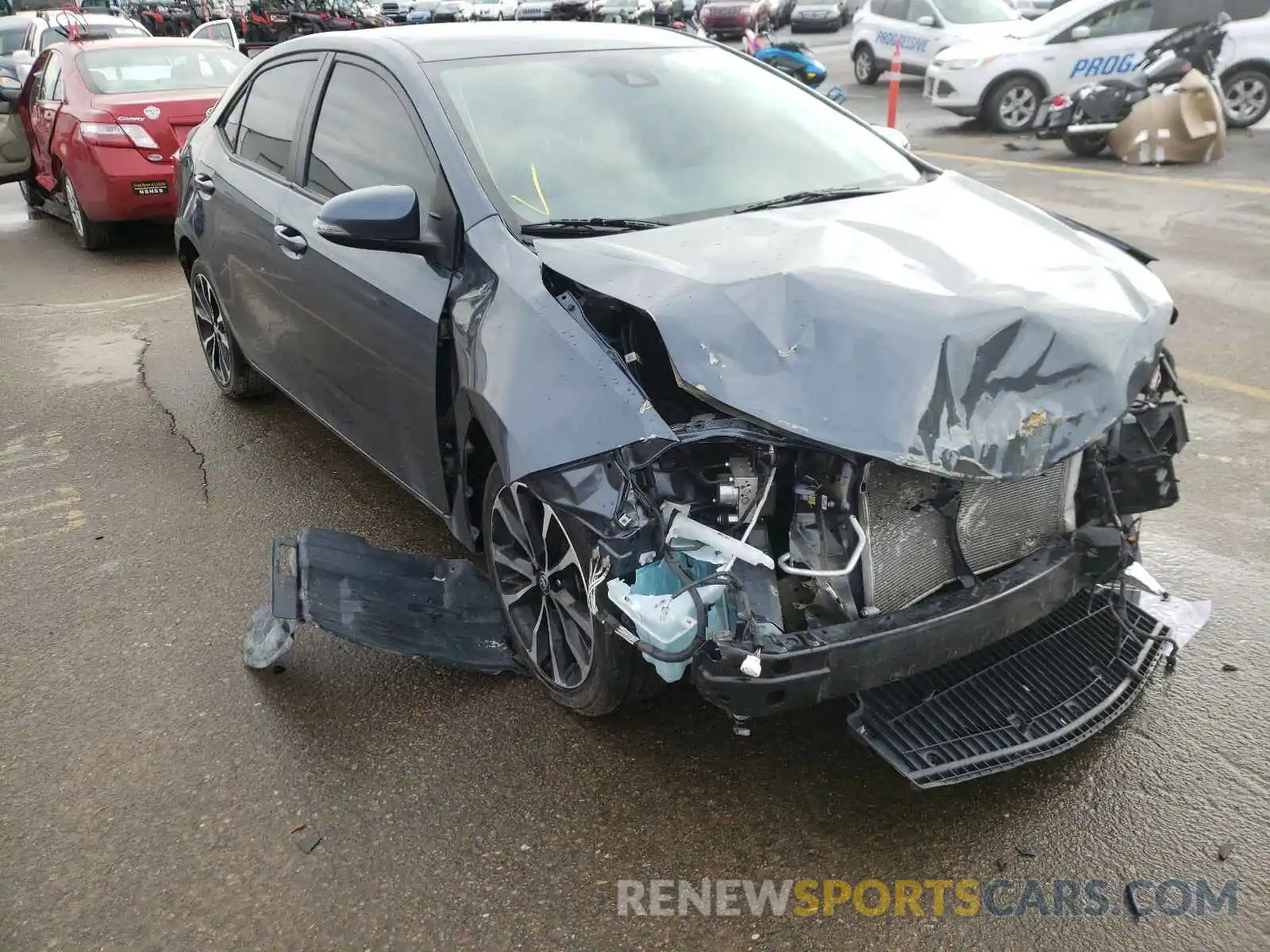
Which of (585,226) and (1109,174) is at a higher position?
(585,226)

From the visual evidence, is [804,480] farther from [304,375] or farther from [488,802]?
[304,375]

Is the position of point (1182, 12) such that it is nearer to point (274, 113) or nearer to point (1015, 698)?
point (274, 113)

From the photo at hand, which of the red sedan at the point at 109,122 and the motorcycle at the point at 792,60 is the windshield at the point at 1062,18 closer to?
the motorcycle at the point at 792,60

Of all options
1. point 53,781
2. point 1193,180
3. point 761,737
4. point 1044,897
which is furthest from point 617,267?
point 1193,180

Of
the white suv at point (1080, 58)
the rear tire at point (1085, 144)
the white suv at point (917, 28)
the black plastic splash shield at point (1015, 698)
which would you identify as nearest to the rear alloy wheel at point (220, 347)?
the black plastic splash shield at point (1015, 698)

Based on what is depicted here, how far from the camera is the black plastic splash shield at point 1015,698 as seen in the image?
8.31 ft

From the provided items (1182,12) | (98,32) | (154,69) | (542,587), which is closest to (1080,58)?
(1182,12)

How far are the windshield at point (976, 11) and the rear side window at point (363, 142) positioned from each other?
14.5m

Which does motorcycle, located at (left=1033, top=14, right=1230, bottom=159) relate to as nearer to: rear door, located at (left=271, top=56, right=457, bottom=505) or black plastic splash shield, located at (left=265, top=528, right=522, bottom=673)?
rear door, located at (left=271, top=56, right=457, bottom=505)

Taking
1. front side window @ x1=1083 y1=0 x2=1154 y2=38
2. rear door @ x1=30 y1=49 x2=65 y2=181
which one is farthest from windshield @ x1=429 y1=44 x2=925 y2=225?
front side window @ x1=1083 y1=0 x2=1154 y2=38

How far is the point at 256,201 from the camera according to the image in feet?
14.3

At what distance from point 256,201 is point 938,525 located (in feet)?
10.5

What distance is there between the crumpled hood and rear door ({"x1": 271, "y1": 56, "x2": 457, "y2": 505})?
559mm

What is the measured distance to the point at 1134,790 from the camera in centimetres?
267
